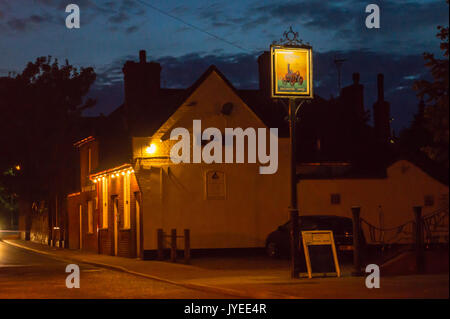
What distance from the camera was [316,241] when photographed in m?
18.5

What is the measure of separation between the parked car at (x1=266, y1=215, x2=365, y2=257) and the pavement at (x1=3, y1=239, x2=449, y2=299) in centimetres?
95

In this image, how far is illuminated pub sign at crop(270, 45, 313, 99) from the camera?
18.9 meters

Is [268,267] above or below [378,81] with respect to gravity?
below

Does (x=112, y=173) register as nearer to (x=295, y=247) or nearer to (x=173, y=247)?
(x=173, y=247)

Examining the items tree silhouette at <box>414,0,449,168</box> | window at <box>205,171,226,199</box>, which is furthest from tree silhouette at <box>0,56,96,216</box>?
tree silhouette at <box>414,0,449,168</box>

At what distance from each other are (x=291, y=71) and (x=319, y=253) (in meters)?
4.70

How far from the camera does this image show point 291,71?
19.1m

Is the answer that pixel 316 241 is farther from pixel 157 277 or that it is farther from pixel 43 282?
pixel 43 282

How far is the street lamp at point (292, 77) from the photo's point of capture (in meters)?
18.8

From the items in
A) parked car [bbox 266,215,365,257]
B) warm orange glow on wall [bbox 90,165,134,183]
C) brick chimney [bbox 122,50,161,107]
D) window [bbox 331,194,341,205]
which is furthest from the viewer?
brick chimney [bbox 122,50,161,107]

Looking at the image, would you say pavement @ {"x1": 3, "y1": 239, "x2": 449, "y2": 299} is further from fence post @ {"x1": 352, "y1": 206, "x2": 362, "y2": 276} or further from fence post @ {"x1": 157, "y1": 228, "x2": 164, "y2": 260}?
fence post @ {"x1": 157, "y1": 228, "x2": 164, "y2": 260}

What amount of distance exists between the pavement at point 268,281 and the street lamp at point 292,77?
1776 mm

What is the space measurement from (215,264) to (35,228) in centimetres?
3437
